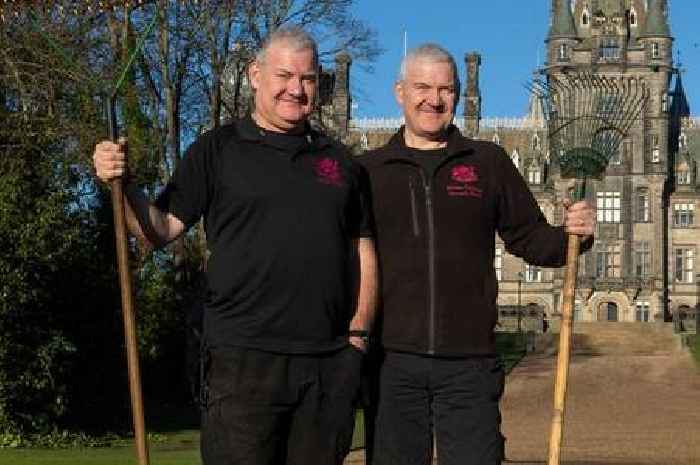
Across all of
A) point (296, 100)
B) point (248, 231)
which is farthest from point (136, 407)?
point (296, 100)

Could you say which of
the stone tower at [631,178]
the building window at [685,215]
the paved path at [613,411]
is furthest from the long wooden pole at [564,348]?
the building window at [685,215]

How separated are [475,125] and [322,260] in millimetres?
74338

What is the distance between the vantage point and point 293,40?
5910 mm

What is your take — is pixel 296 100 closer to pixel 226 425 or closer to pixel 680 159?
pixel 226 425

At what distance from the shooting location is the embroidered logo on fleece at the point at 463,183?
254 inches

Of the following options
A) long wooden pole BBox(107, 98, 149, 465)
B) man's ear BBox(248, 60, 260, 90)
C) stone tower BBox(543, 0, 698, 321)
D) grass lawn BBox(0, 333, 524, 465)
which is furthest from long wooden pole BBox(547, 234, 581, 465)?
stone tower BBox(543, 0, 698, 321)

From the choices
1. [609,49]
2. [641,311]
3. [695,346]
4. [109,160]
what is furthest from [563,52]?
[109,160]

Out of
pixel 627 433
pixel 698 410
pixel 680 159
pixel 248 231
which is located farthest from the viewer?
pixel 680 159

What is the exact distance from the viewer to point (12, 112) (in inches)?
943

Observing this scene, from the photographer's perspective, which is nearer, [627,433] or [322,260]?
[322,260]

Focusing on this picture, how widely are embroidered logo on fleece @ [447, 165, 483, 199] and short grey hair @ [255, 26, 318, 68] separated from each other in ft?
2.70

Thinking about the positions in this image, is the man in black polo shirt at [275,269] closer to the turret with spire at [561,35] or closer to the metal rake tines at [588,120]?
the metal rake tines at [588,120]

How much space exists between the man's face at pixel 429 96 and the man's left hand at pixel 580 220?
2.02 feet

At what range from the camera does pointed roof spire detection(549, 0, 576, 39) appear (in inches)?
2916
